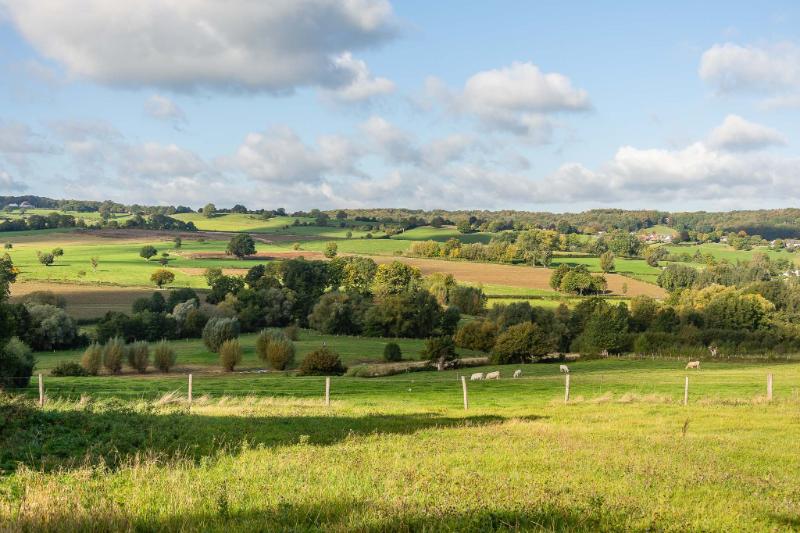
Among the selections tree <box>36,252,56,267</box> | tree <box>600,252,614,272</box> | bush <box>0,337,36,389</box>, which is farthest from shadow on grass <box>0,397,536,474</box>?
tree <box>600,252,614,272</box>

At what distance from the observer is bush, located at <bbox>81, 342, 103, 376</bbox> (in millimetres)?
66000

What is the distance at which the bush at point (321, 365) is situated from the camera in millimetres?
66875

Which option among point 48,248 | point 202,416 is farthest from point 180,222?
point 202,416

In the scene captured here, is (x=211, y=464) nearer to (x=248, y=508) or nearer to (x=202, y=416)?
(x=248, y=508)

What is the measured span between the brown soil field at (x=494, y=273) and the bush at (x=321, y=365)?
6476 centimetres

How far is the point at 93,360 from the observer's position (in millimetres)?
66438

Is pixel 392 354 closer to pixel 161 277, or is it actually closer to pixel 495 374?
pixel 495 374

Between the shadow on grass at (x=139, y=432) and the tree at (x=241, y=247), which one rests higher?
the tree at (x=241, y=247)

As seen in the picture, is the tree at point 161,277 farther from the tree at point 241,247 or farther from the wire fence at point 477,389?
the wire fence at point 477,389

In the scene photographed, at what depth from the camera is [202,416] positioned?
68.0ft

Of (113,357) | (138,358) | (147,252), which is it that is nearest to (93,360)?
(113,357)

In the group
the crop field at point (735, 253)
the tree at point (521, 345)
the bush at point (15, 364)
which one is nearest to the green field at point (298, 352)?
the tree at point (521, 345)

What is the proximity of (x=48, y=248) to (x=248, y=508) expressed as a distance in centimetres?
14992

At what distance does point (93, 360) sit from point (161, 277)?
56.2 metres
